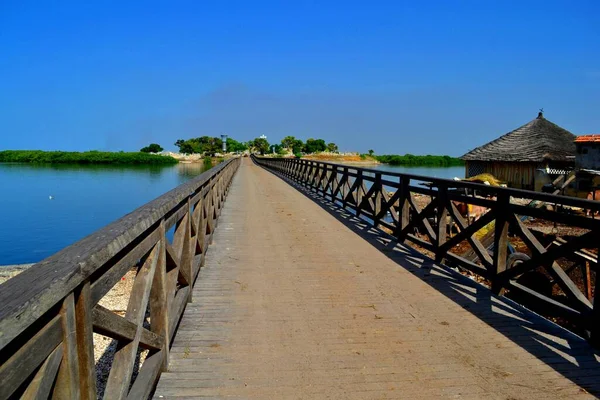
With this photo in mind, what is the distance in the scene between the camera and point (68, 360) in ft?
5.32

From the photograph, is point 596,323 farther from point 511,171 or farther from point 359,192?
point 511,171

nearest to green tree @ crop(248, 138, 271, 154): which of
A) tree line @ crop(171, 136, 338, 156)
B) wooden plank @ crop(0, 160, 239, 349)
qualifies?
tree line @ crop(171, 136, 338, 156)

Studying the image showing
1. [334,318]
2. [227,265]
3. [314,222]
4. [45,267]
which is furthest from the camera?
[314,222]

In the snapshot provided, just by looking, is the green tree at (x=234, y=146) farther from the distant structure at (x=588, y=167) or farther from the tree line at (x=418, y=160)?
the distant structure at (x=588, y=167)

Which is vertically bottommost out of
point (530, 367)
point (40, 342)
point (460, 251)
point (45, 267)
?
point (460, 251)

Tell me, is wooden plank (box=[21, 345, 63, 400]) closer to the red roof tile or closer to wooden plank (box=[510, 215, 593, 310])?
wooden plank (box=[510, 215, 593, 310])

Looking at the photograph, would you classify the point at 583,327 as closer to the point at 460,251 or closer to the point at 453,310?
the point at 453,310

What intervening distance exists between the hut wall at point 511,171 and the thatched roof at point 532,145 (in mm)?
394

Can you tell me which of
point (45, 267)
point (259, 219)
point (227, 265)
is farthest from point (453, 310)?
point (259, 219)

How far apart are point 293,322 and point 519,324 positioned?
2114 millimetres

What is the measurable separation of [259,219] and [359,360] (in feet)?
24.7

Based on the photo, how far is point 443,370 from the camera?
134 inches

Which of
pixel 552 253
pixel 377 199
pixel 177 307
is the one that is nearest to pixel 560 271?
pixel 552 253

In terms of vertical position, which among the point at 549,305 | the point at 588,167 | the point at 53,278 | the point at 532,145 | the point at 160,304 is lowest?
the point at 549,305
